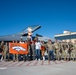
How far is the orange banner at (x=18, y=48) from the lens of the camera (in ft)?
50.3

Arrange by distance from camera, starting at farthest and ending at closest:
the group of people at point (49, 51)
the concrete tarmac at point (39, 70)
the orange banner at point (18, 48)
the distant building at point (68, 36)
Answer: the distant building at point (68, 36) < the group of people at point (49, 51) < the orange banner at point (18, 48) < the concrete tarmac at point (39, 70)

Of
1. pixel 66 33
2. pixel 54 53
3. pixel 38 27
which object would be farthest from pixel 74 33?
pixel 54 53

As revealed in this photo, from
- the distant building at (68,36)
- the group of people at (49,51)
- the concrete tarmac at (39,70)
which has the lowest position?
the concrete tarmac at (39,70)

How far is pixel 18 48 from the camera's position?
50.5ft

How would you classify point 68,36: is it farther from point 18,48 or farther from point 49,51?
point 18,48

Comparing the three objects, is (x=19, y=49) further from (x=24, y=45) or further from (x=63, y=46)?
(x=63, y=46)

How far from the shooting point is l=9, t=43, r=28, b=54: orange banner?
15.3 metres

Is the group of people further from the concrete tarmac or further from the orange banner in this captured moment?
the concrete tarmac

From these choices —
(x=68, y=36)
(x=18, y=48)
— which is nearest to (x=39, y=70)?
(x=18, y=48)

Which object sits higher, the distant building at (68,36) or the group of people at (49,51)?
the distant building at (68,36)

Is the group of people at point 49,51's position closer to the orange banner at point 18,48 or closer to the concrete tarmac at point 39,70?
the orange banner at point 18,48

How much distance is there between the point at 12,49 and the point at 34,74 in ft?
24.3

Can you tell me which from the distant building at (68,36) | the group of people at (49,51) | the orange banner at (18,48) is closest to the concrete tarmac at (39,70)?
the orange banner at (18,48)

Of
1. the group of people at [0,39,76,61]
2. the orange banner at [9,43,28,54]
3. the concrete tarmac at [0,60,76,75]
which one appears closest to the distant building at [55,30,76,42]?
the group of people at [0,39,76,61]
